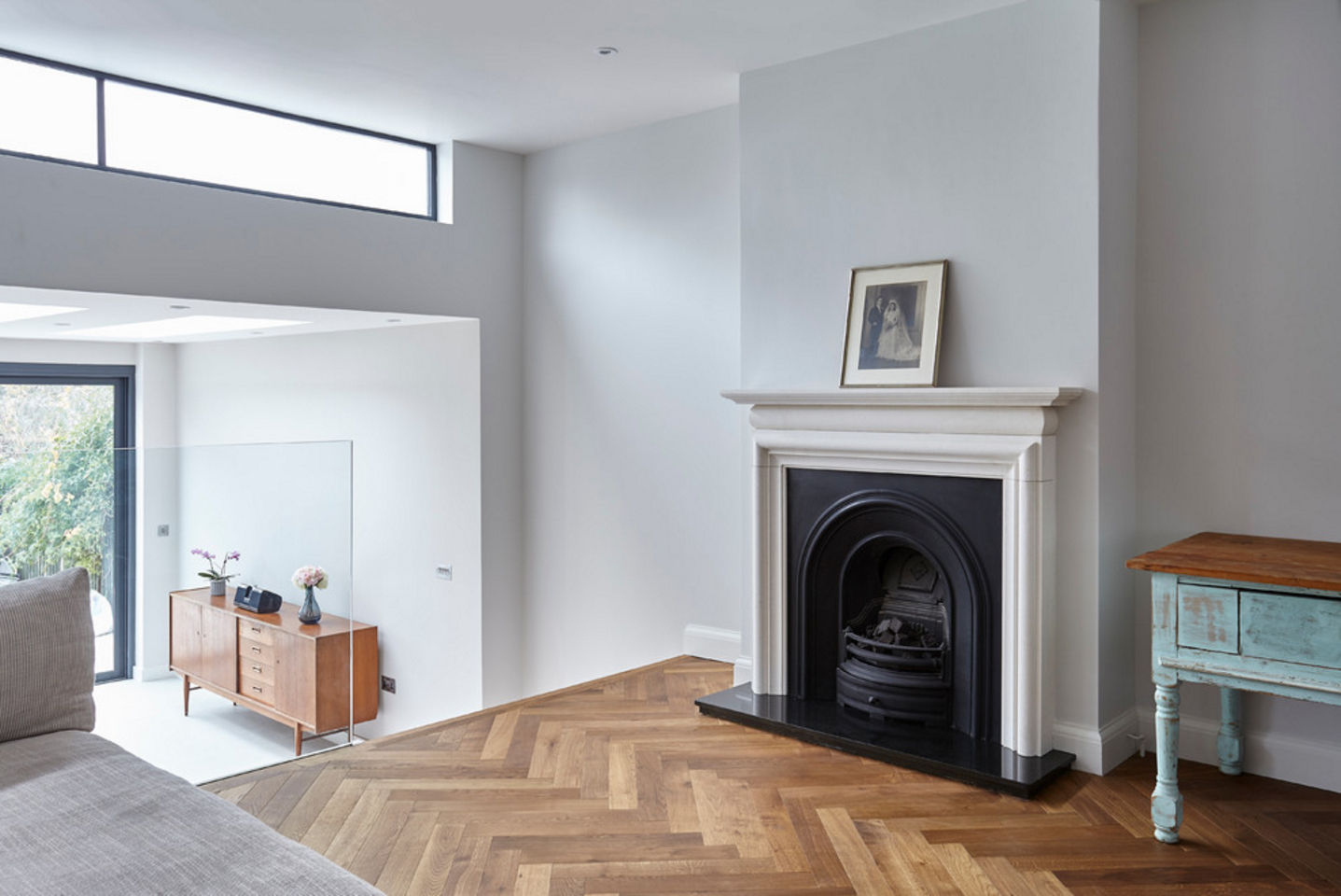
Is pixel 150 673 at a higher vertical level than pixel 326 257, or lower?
lower

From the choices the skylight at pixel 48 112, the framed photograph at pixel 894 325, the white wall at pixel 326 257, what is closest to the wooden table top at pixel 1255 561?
the framed photograph at pixel 894 325

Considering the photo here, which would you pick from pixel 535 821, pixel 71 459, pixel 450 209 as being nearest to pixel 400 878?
pixel 535 821

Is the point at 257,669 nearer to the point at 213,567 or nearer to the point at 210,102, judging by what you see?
the point at 213,567

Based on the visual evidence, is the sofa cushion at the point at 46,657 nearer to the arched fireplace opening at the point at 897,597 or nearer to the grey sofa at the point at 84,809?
the grey sofa at the point at 84,809

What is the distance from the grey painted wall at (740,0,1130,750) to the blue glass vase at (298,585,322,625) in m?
1.85

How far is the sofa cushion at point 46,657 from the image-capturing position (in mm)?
2340

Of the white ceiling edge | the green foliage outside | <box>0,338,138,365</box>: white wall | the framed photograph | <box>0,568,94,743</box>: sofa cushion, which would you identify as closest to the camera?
<box>0,568,94,743</box>: sofa cushion

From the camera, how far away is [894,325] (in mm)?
3529

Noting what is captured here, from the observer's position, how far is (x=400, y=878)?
2.50m

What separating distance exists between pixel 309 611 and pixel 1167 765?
2.75 meters

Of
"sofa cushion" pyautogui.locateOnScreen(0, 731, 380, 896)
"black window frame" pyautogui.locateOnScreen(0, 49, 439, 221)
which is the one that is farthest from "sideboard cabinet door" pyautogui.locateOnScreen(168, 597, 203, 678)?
"black window frame" pyautogui.locateOnScreen(0, 49, 439, 221)

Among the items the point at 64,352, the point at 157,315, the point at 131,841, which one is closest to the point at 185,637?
the point at 131,841

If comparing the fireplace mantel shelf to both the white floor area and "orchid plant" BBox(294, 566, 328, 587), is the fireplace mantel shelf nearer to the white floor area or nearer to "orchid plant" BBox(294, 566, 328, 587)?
"orchid plant" BBox(294, 566, 328, 587)

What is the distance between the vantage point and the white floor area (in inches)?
118
